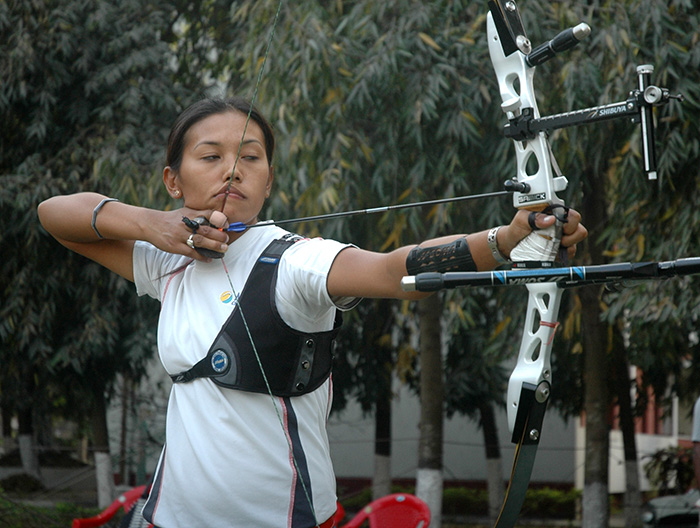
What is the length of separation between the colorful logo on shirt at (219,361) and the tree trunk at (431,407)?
4807 mm

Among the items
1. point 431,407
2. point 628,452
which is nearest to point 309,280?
point 431,407

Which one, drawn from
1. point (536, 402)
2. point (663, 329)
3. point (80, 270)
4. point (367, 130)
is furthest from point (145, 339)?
point (536, 402)

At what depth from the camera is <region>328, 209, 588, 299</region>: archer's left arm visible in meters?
1.18

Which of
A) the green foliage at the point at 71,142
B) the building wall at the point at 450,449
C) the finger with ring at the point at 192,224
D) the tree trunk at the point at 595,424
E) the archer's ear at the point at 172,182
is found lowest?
the building wall at the point at 450,449

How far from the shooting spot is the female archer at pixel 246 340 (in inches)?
53.1

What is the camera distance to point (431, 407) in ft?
20.6

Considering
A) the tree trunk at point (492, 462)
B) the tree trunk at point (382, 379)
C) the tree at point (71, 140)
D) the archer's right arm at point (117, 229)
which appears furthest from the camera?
the tree trunk at point (492, 462)

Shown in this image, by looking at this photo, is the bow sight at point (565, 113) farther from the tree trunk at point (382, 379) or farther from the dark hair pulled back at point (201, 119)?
the tree trunk at point (382, 379)

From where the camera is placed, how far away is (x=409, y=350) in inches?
286

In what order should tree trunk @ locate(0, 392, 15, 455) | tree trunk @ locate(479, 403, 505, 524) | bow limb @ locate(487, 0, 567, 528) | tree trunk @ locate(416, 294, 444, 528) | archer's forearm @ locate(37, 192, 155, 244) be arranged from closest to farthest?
bow limb @ locate(487, 0, 567, 528) → archer's forearm @ locate(37, 192, 155, 244) → tree trunk @ locate(416, 294, 444, 528) → tree trunk @ locate(479, 403, 505, 524) → tree trunk @ locate(0, 392, 15, 455)

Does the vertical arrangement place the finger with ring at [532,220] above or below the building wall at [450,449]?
above

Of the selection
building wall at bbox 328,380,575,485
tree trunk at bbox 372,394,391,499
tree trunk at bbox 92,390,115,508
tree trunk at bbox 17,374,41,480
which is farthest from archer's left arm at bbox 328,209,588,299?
building wall at bbox 328,380,575,485

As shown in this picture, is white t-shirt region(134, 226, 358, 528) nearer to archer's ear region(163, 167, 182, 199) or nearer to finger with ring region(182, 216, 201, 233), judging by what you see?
finger with ring region(182, 216, 201, 233)

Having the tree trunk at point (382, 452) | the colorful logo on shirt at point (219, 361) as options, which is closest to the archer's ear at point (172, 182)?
the colorful logo on shirt at point (219, 361)
